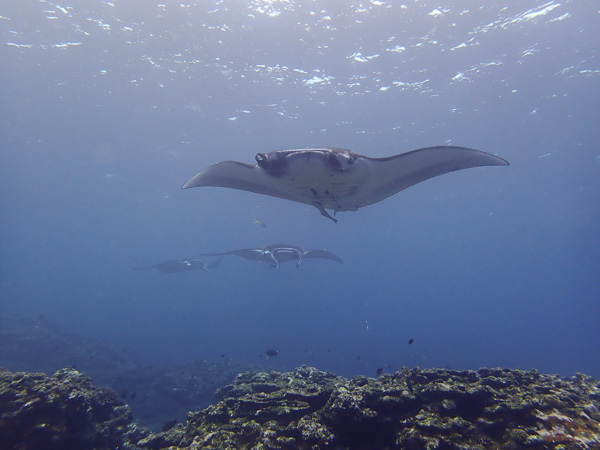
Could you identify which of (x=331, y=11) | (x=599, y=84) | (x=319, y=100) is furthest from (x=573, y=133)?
(x=331, y=11)

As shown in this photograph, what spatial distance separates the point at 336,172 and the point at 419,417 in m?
3.87

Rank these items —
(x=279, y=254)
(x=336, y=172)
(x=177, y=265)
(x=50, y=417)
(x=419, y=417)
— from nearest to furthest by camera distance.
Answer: (x=419, y=417) → (x=50, y=417) → (x=336, y=172) → (x=279, y=254) → (x=177, y=265)

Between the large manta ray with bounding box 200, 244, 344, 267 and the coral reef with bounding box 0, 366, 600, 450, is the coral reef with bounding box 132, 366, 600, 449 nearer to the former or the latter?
the coral reef with bounding box 0, 366, 600, 450

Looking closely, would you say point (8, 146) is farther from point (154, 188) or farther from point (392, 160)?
point (392, 160)

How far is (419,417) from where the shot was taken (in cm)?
438

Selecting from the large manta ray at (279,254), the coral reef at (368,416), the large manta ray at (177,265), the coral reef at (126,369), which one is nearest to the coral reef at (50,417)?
the coral reef at (368,416)

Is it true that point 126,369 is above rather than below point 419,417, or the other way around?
below

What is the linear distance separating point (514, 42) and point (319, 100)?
1136 cm

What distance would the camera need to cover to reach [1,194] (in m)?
54.9

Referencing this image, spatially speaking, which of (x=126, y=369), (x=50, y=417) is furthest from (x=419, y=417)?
(x=126, y=369)

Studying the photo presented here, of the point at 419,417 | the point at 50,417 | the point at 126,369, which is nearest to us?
the point at 419,417

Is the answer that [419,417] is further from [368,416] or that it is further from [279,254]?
[279,254]

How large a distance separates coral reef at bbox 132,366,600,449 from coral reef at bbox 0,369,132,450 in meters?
1.72

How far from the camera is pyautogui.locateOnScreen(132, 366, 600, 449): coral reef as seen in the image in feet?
12.9
